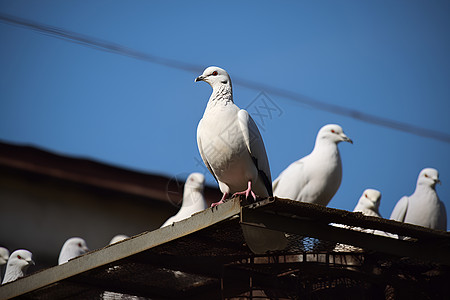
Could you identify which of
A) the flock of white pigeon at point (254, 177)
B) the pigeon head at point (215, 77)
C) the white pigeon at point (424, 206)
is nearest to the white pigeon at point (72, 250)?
the flock of white pigeon at point (254, 177)

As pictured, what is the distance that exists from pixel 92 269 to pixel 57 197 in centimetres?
981

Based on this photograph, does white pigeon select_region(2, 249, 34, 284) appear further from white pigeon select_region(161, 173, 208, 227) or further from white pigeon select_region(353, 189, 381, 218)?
white pigeon select_region(353, 189, 381, 218)

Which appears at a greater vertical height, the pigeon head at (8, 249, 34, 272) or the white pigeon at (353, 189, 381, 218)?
the white pigeon at (353, 189, 381, 218)

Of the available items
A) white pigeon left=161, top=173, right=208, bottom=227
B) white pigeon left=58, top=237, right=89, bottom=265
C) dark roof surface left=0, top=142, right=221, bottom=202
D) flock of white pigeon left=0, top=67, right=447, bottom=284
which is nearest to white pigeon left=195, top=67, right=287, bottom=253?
flock of white pigeon left=0, top=67, right=447, bottom=284

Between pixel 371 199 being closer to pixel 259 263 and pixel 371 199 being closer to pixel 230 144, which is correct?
pixel 230 144

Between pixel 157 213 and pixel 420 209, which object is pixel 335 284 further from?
pixel 157 213

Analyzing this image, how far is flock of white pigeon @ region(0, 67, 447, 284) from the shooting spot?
6.70 m

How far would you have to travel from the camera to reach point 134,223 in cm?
1647

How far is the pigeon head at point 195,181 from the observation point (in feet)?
37.8

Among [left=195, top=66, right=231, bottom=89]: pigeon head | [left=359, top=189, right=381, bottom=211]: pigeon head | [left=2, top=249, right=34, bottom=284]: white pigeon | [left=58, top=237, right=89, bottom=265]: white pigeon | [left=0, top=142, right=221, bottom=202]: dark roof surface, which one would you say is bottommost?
[left=2, top=249, right=34, bottom=284]: white pigeon

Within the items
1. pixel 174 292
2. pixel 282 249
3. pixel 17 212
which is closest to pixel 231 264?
pixel 282 249

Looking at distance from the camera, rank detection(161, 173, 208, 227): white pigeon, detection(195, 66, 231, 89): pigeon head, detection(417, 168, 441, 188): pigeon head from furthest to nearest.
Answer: detection(161, 173, 208, 227): white pigeon < detection(417, 168, 441, 188): pigeon head < detection(195, 66, 231, 89): pigeon head

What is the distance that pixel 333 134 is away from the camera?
31.5ft

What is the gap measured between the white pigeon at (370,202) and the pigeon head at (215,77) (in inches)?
121
